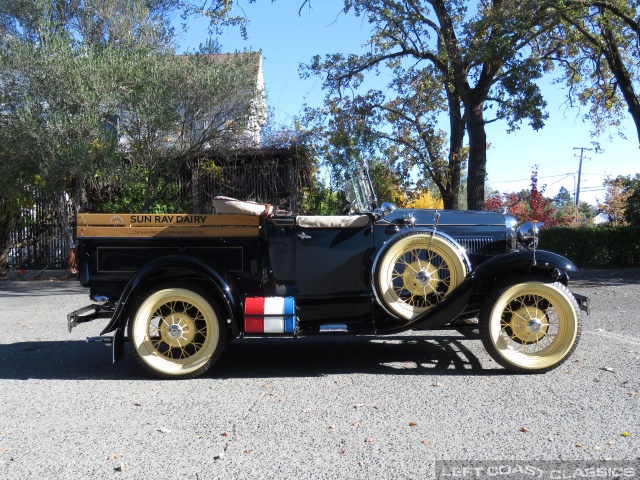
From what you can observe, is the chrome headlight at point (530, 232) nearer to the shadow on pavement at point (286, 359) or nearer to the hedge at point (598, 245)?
the shadow on pavement at point (286, 359)

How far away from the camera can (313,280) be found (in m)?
5.35

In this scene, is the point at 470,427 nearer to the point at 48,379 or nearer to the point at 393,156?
the point at 48,379

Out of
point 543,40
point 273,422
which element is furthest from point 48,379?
point 543,40

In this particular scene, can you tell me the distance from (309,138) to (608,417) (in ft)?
40.5

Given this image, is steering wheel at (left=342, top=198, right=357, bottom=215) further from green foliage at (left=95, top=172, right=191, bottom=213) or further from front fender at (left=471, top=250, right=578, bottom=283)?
green foliage at (left=95, top=172, right=191, bottom=213)

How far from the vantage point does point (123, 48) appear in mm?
14086

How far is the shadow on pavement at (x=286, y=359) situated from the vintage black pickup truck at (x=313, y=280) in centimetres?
42

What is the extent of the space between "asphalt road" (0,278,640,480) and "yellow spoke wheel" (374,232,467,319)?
2.15 feet

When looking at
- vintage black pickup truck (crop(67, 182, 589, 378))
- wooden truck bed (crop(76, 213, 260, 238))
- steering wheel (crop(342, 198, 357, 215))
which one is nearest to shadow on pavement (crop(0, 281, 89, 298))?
wooden truck bed (crop(76, 213, 260, 238))

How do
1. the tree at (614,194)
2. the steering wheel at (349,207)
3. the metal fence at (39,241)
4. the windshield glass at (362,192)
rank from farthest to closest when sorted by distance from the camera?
the tree at (614,194) → the metal fence at (39,241) → the steering wheel at (349,207) → the windshield glass at (362,192)

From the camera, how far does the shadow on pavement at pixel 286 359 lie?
538cm

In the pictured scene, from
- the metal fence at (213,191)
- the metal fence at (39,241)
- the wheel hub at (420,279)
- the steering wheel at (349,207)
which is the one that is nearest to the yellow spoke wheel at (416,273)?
the wheel hub at (420,279)

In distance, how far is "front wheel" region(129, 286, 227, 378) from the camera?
516 cm

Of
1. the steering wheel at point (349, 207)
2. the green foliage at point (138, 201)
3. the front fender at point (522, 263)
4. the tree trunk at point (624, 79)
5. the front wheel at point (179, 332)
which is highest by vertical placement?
the tree trunk at point (624, 79)
